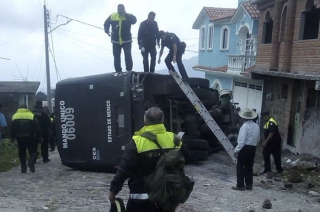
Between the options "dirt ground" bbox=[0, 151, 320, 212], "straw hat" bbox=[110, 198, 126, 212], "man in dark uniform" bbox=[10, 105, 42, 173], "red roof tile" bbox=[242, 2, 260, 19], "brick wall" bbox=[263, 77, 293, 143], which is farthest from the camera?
"red roof tile" bbox=[242, 2, 260, 19]

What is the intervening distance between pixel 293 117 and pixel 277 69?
1.76m

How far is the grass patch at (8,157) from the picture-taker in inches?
421

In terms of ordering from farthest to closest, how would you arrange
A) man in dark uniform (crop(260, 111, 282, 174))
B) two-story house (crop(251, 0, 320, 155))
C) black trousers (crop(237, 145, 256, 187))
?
two-story house (crop(251, 0, 320, 155)) < man in dark uniform (crop(260, 111, 282, 174)) < black trousers (crop(237, 145, 256, 187))

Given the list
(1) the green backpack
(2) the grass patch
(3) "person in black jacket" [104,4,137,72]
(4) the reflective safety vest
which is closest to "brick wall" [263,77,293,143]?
(3) "person in black jacket" [104,4,137,72]

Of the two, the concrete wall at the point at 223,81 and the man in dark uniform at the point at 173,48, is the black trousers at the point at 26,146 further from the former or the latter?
the concrete wall at the point at 223,81

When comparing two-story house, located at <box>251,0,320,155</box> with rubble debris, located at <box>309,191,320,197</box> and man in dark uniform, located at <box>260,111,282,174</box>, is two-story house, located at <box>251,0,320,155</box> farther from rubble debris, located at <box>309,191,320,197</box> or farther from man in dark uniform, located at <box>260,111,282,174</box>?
rubble debris, located at <box>309,191,320,197</box>

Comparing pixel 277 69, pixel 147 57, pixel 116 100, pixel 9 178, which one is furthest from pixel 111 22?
pixel 277 69

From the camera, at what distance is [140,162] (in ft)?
13.5

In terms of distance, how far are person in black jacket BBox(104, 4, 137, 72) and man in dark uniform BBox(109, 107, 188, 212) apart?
5891mm

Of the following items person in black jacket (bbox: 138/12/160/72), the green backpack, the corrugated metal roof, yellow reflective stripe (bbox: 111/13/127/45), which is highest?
yellow reflective stripe (bbox: 111/13/127/45)

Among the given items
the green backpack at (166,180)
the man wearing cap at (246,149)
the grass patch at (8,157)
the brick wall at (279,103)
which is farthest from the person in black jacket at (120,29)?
the brick wall at (279,103)

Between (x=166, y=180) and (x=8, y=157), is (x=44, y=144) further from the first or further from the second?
(x=166, y=180)

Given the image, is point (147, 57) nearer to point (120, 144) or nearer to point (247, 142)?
point (120, 144)

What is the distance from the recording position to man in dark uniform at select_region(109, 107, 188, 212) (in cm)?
407
